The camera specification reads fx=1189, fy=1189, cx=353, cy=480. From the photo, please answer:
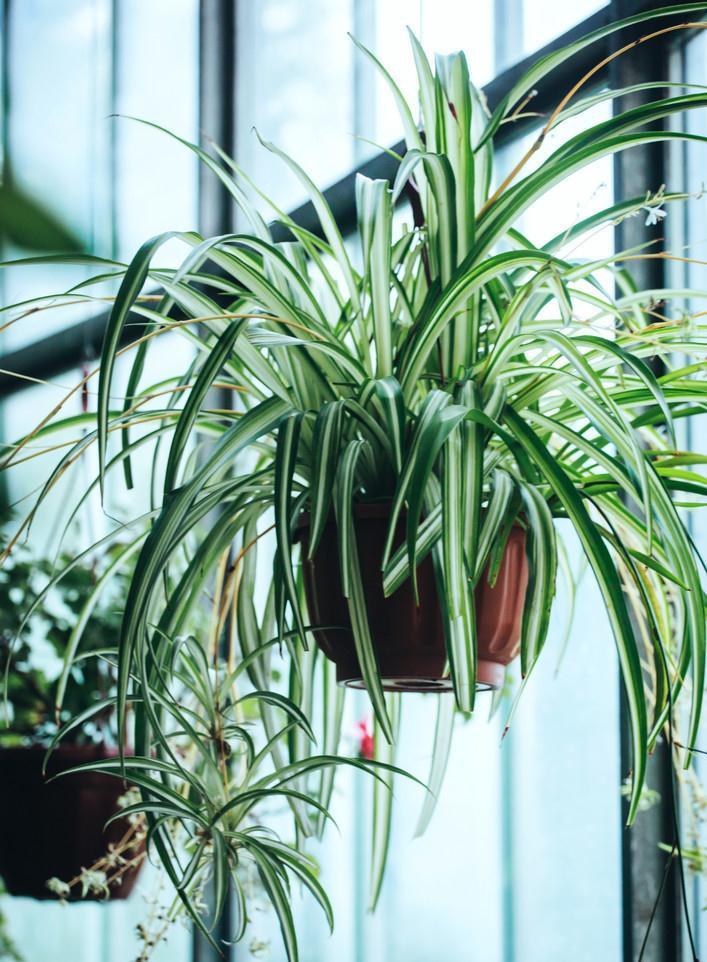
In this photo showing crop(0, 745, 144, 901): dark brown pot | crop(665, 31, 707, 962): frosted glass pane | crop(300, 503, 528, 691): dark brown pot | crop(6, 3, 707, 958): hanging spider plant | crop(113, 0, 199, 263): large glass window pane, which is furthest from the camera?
crop(113, 0, 199, 263): large glass window pane

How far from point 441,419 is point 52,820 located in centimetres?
124

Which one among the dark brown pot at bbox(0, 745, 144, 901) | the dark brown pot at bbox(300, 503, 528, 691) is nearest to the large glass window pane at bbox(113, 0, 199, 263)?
the dark brown pot at bbox(0, 745, 144, 901)

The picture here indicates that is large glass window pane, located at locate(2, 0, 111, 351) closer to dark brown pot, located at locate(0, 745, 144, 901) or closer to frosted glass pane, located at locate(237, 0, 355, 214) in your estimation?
frosted glass pane, located at locate(237, 0, 355, 214)

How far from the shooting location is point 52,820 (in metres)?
1.97

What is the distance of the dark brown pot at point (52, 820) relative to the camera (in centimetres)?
197

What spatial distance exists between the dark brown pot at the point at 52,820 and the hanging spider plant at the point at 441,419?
0.63m

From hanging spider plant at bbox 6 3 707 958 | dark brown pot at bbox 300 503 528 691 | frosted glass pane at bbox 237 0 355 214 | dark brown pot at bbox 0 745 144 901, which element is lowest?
dark brown pot at bbox 0 745 144 901

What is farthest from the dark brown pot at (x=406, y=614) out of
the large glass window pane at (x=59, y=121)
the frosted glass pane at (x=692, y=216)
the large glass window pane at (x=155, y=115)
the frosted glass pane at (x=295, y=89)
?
the large glass window pane at (x=59, y=121)

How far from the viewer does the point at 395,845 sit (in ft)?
6.72

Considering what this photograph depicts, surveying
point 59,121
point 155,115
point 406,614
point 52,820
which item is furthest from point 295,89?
point 406,614

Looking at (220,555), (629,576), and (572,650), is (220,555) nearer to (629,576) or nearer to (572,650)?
(629,576)

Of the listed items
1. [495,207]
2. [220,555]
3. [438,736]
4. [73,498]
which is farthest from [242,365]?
[73,498]

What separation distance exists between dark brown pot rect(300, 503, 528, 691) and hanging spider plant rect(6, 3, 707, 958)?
14 millimetres

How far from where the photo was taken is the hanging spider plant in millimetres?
1094
